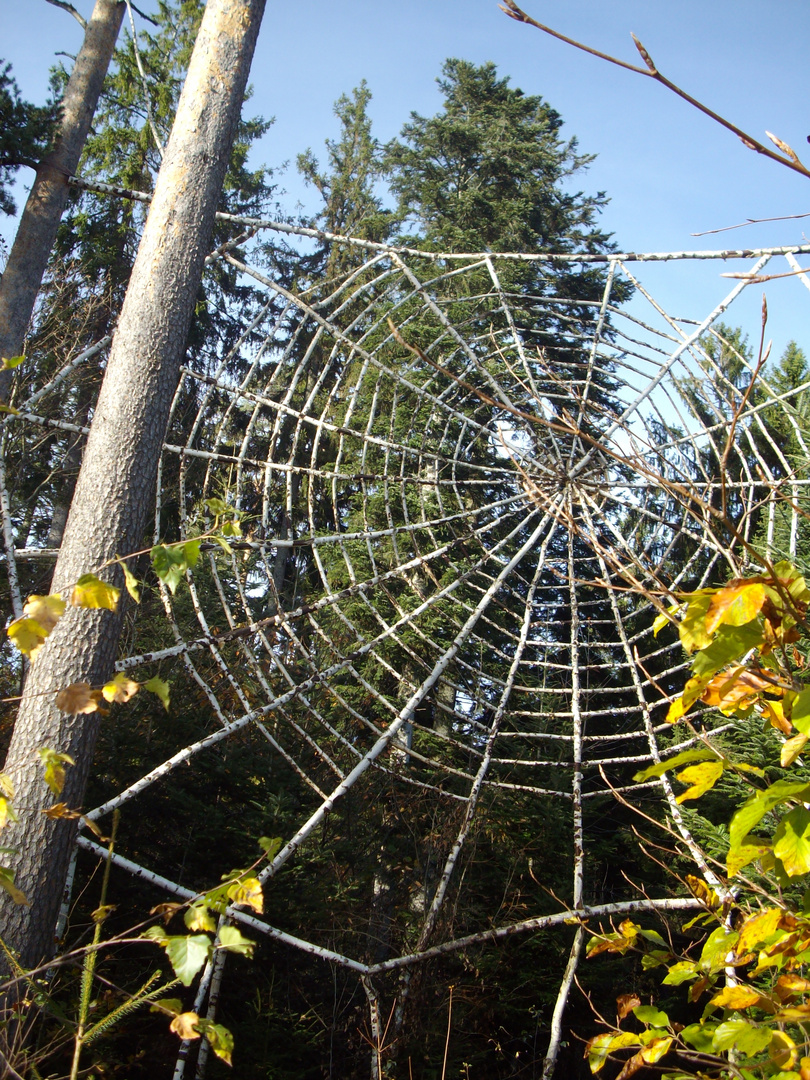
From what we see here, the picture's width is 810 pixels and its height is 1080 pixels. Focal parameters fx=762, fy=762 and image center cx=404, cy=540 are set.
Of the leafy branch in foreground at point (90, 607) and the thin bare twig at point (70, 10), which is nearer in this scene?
the leafy branch in foreground at point (90, 607)

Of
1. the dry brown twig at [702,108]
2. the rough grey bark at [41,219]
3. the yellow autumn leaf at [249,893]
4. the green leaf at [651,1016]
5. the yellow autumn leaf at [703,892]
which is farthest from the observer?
the rough grey bark at [41,219]

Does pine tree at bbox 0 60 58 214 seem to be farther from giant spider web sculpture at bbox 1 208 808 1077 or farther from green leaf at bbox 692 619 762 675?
green leaf at bbox 692 619 762 675

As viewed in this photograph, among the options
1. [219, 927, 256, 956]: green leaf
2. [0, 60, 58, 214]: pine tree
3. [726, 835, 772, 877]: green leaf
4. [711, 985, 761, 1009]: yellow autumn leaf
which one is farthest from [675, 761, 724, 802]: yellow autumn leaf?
[0, 60, 58, 214]: pine tree

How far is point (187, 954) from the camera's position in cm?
142

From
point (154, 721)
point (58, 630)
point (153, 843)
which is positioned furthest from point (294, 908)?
point (58, 630)

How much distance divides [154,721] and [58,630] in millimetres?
3582

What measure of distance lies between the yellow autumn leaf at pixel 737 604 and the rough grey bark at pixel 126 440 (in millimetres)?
1983

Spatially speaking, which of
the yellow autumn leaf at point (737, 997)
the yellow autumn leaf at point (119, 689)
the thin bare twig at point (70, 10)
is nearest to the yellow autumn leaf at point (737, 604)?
the yellow autumn leaf at point (737, 997)

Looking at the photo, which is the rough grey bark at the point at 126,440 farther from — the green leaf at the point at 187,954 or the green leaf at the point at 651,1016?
the green leaf at the point at 651,1016

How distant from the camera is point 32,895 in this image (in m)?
2.63

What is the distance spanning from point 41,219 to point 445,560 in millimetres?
5403

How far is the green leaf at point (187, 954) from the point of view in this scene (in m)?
1.37

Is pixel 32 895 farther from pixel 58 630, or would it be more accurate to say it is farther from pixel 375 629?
pixel 375 629

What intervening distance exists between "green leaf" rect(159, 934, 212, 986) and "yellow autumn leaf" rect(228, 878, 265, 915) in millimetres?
147
